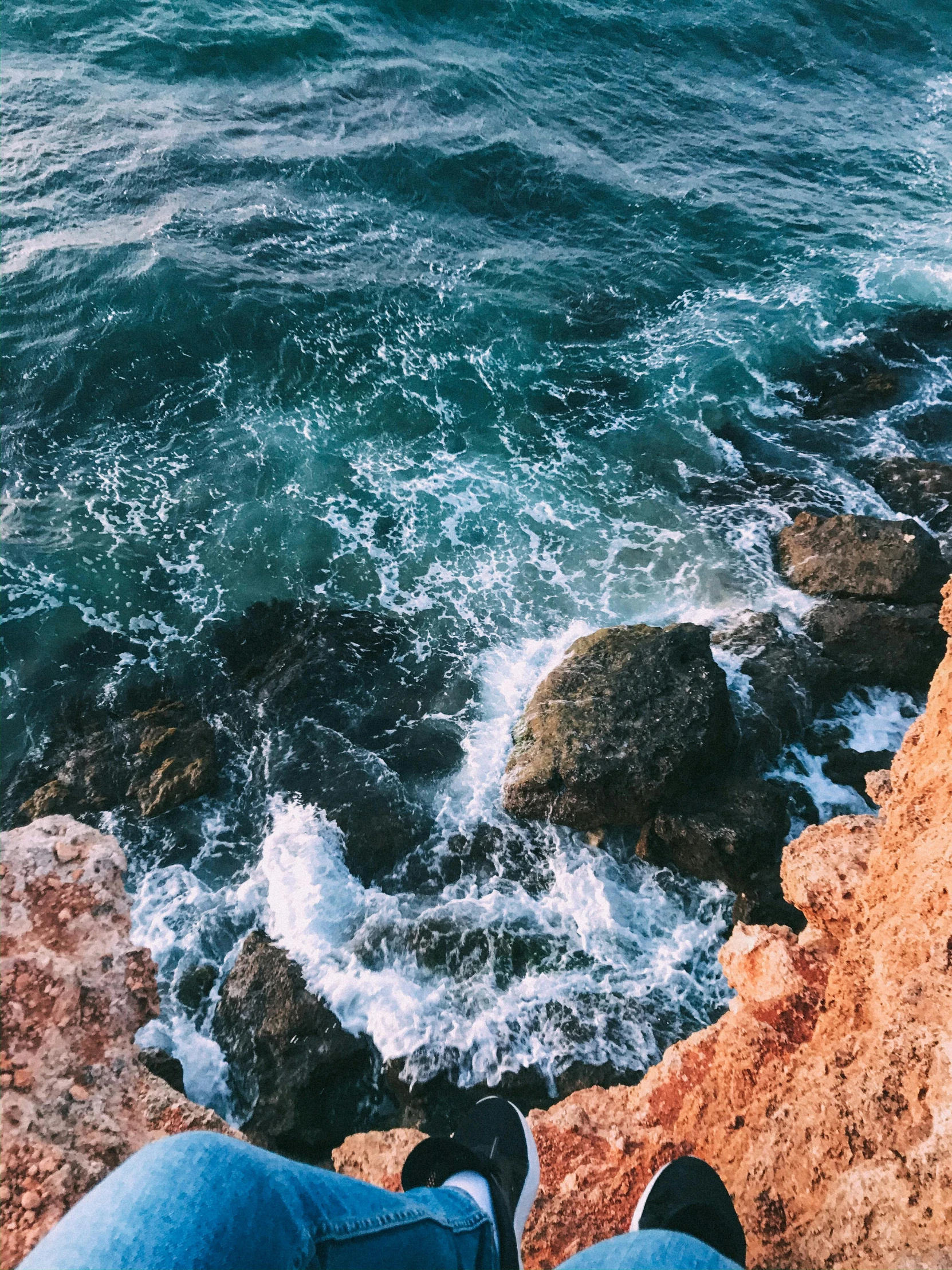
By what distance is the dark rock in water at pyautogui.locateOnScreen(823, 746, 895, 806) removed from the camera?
8.01 m

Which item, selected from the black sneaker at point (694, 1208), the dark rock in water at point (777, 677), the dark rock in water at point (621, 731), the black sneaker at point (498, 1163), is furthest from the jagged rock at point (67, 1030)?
the dark rock in water at point (777, 677)

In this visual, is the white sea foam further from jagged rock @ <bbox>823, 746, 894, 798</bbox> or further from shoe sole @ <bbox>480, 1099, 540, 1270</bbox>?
shoe sole @ <bbox>480, 1099, 540, 1270</bbox>

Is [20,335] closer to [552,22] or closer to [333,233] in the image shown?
[333,233]

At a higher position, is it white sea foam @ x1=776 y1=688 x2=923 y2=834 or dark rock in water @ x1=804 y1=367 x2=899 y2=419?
dark rock in water @ x1=804 y1=367 x2=899 y2=419

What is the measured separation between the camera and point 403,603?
10.1 m

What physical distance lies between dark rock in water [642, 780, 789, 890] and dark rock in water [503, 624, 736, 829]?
Answer: 0.24 metres

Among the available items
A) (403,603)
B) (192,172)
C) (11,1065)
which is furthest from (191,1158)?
(192,172)

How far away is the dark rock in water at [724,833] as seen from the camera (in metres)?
7.21

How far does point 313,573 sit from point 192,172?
36.7 ft

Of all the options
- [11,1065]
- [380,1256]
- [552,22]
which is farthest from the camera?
Answer: [552,22]

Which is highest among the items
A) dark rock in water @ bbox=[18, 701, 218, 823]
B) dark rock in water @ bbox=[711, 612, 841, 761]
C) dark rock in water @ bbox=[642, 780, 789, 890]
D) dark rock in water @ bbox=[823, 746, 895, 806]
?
dark rock in water @ bbox=[711, 612, 841, 761]

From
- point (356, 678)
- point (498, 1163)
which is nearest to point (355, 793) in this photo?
point (356, 678)

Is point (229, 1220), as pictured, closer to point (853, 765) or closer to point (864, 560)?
point (853, 765)

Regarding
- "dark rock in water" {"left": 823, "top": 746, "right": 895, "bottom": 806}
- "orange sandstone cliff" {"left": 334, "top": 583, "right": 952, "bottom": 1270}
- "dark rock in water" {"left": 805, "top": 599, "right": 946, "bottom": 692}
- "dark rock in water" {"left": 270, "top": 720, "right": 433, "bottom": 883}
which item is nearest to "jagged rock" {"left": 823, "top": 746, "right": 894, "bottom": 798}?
"dark rock in water" {"left": 823, "top": 746, "right": 895, "bottom": 806}
